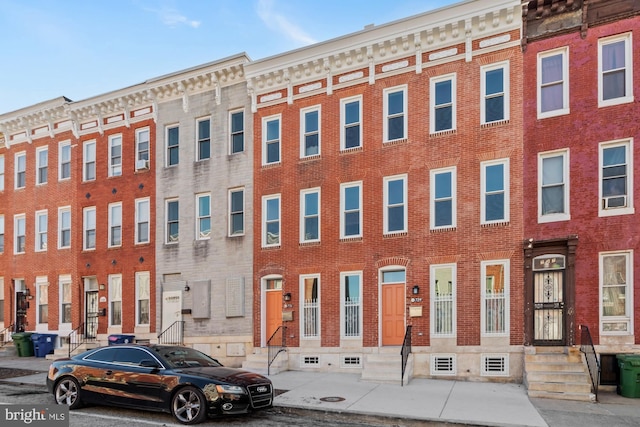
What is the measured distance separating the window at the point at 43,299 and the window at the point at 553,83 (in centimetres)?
2217

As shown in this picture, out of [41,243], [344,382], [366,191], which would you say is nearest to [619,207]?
[366,191]

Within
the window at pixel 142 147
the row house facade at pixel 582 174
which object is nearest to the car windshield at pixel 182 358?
the row house facade at pixel 582 174

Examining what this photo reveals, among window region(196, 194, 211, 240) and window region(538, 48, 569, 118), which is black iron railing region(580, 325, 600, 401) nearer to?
window region(538, 48, 569, 118)

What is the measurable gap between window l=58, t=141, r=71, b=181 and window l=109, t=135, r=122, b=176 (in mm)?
2648

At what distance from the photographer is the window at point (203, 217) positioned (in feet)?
68.3

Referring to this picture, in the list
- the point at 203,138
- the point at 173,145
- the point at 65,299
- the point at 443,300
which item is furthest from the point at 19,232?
the point at 443,300

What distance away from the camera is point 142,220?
73.5ft

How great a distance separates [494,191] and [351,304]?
19.3ft

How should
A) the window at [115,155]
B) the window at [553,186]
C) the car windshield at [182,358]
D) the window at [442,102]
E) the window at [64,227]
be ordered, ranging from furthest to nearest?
the window at [64,227]
the window at [115,155]
the window at [442,102]
the window at [553,186]
the car windshield at [182,358]

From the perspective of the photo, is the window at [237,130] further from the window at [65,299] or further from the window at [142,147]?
the window at [65,299]

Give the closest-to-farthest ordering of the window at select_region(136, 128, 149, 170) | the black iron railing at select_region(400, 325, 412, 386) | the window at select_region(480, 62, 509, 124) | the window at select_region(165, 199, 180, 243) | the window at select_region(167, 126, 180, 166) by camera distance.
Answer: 1. the black iron railing at select_region(400, 325, 412, 386)
2. the window at select_region(480, 62, 509, 124)
3. the window at select_region(165, 199, 180, 243)
4. the window at select_region(167, 126, 180, 166)
5. the window at select_region(136, 128, 149, 170)

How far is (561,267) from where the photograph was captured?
1491 cm

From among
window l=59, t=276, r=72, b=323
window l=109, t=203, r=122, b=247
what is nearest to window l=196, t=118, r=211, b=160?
window l=109, t=203, r=122, b=247

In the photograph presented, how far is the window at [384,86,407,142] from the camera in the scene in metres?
17.6
